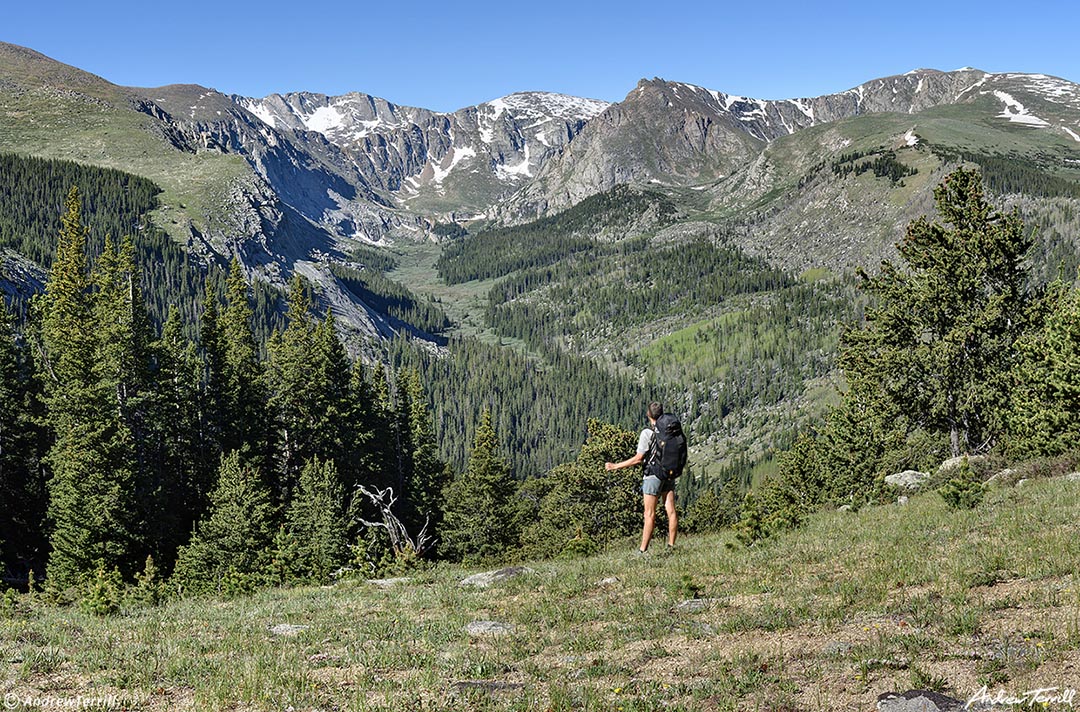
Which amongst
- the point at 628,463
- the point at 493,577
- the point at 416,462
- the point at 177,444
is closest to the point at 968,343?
the point at 628,463

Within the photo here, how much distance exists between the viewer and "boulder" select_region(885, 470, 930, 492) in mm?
25328

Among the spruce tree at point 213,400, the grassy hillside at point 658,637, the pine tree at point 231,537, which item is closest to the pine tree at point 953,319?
the grassy hillside at point 658,637

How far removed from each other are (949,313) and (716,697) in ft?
92.8

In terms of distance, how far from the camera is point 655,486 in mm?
15836

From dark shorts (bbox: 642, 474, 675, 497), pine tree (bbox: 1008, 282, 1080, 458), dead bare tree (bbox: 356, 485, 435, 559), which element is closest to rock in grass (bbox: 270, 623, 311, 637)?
dark shorts (bbox: 642, 474, 675, 497)

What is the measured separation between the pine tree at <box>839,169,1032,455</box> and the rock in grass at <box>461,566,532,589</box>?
2156cm

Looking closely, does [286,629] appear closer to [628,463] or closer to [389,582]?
[389,582]

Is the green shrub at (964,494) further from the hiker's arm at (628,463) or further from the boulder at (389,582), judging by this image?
the boulder at (389,582)

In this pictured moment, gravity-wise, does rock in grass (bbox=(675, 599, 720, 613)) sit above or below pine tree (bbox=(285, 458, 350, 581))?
above

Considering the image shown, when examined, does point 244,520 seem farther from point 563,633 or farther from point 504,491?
point 563,633

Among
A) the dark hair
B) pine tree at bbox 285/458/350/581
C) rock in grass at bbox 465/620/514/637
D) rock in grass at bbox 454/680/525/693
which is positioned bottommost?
pine tree at bbox 285/458/350/581

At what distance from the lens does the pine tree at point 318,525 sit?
35375 millimetres

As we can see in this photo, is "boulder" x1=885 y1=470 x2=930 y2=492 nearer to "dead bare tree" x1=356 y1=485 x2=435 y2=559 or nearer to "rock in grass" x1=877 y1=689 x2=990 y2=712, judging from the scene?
"dead bare tree" x1=356 y1=485 x2=435 y2=559
